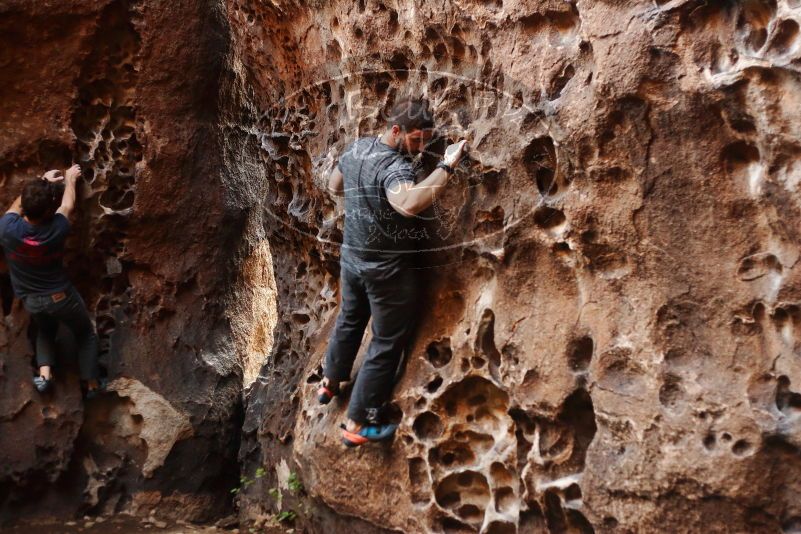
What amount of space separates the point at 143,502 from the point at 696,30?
410 centimetres

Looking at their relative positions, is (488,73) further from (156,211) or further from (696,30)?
(156,211)

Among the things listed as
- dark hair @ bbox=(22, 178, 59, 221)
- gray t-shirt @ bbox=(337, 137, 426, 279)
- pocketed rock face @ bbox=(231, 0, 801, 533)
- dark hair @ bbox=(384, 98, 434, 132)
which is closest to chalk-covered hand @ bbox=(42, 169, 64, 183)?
dark hair @ bbox=(22, 178, 59, 221)

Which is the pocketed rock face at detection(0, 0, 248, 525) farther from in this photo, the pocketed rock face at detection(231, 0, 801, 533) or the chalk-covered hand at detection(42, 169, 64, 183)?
the pocketed rock face at detection(231, 0, 801, 533)

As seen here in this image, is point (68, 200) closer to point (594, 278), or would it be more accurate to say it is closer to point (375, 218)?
point (375, 218)

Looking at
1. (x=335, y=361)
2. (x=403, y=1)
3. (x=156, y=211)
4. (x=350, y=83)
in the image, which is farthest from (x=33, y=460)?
(x=403, y=1)

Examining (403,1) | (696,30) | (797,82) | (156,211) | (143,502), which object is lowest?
(143,502)

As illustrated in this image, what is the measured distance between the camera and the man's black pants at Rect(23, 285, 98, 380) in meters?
4.96

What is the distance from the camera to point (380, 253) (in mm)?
3678

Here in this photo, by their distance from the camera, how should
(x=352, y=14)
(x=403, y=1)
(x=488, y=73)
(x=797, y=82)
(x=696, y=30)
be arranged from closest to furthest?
(x=797, y=82) → (x=696, y=30) → (x=488, y=73) → (x=403, y=1) → (x=352, y=14)

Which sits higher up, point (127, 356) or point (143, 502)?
point (127, 356)

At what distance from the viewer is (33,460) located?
5.13m

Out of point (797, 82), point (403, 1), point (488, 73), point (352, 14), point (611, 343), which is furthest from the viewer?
point (352, 14)

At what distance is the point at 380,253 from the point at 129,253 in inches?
92.3

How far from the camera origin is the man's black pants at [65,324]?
496cm
